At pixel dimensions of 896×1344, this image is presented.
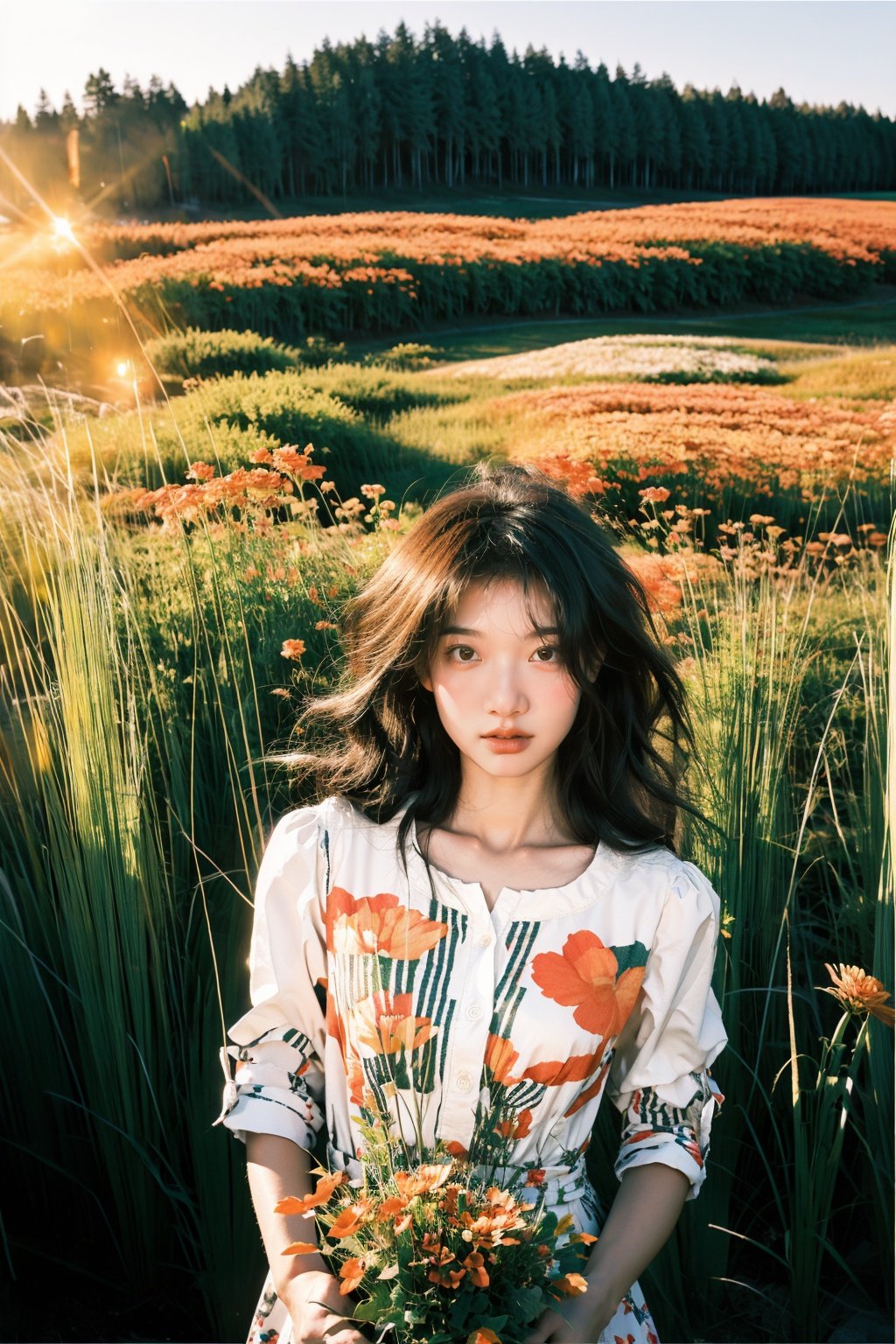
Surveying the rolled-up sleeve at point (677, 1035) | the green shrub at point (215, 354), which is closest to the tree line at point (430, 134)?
the green shrub at point (215, 354)

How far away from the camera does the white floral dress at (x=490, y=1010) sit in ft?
3.63

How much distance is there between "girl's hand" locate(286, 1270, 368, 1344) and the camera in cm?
93

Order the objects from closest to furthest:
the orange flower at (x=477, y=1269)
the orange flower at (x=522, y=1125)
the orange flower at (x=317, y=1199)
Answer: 1. the orange flower at (x=477, y=1269)
2. the orange flower at (x=317, y=1199)
3. the orange flower at (x=522, y=1125)

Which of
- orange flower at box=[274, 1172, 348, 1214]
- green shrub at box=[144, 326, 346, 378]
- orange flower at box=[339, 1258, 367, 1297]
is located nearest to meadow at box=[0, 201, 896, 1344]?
green shrub at box=[144, 326, 346, 378]

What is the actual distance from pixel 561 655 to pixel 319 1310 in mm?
664

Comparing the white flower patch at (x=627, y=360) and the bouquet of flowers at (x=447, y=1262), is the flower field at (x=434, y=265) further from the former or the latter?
the bouquet of flowers at (x=447, y=1262)

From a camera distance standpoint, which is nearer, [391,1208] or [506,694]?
[391,1208]

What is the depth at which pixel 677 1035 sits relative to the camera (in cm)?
114

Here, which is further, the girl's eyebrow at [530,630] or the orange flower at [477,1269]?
the girl's eyebrow at [530,630]

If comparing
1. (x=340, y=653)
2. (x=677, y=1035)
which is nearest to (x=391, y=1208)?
(x=677, y=1035)

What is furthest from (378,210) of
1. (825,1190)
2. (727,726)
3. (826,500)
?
(825,1190)

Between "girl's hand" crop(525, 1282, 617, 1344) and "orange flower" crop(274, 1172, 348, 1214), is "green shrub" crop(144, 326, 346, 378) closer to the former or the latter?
"orange flower" crop(274, 1172, 348, 1214)

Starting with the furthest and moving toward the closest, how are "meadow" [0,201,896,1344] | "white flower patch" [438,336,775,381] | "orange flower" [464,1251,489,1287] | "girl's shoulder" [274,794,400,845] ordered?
"white flower patch" [438,336,775,381] < "meadow" [0,201,896,1344] < "girl's shoulder" [274,794,400,845] < "orange flower" [464,1251,489,1287]

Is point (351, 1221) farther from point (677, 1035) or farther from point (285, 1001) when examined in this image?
point (677, 1035)
